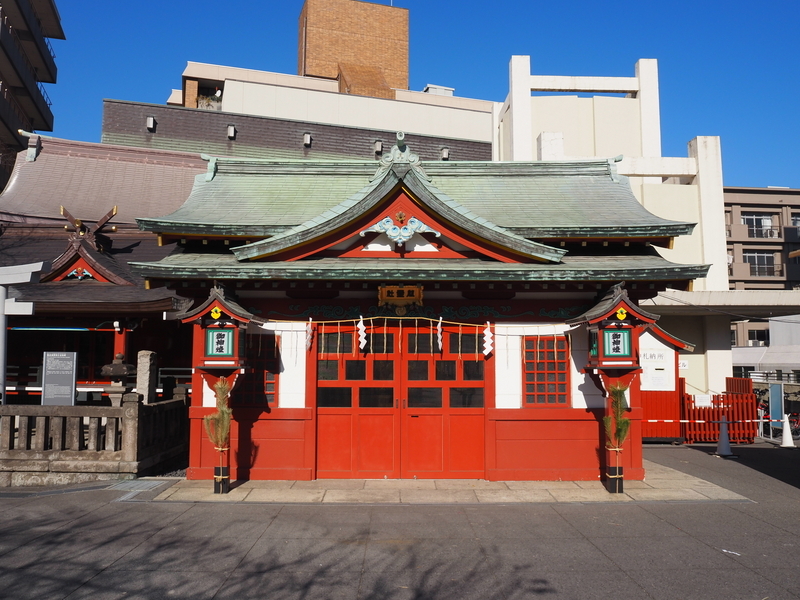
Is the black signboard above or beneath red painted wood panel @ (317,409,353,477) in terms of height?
above

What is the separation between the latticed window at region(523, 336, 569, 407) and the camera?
12.6 meters

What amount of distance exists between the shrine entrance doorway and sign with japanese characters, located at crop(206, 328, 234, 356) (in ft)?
5.91

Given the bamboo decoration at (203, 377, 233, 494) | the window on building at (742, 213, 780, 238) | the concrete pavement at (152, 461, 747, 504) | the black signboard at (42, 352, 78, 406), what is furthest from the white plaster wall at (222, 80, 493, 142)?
the concrete pavement at (152, 461, 747, 504)

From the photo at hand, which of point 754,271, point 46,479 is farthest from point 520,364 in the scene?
point 754,271

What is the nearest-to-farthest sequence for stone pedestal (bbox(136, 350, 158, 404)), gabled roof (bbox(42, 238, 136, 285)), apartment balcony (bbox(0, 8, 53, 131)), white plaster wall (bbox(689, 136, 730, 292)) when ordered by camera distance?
1. stone pedestal (bbox(136, 350, 158, 404))
2. gabled roof (bbox(42, 238, 136, 285))
3. white plaster wall (bbox(689, 136, 730, 292))
4. apartment balcony (bbox(0, 8, 53, 131))

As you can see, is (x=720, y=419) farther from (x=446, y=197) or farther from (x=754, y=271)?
(x=754, y=271)

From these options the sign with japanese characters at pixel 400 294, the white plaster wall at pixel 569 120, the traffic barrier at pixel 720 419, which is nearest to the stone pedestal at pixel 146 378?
the sign with japanese characters at pixel 400 294

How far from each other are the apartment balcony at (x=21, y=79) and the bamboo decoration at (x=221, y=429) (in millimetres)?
33216

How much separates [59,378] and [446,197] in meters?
9.19

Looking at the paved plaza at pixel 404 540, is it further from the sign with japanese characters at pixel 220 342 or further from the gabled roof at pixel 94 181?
the gabled roof at pixel 94 181

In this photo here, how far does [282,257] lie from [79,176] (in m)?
17.5

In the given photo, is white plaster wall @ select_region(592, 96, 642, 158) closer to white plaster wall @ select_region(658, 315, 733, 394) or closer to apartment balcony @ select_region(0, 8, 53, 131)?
white plaster wall @ select_region(658, 315, 733, 394)

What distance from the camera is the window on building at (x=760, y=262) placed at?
52.0 m

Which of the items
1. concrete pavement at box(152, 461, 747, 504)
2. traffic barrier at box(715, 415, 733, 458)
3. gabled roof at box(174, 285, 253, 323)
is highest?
gabled roof at box(174, 285, 253, 323)
